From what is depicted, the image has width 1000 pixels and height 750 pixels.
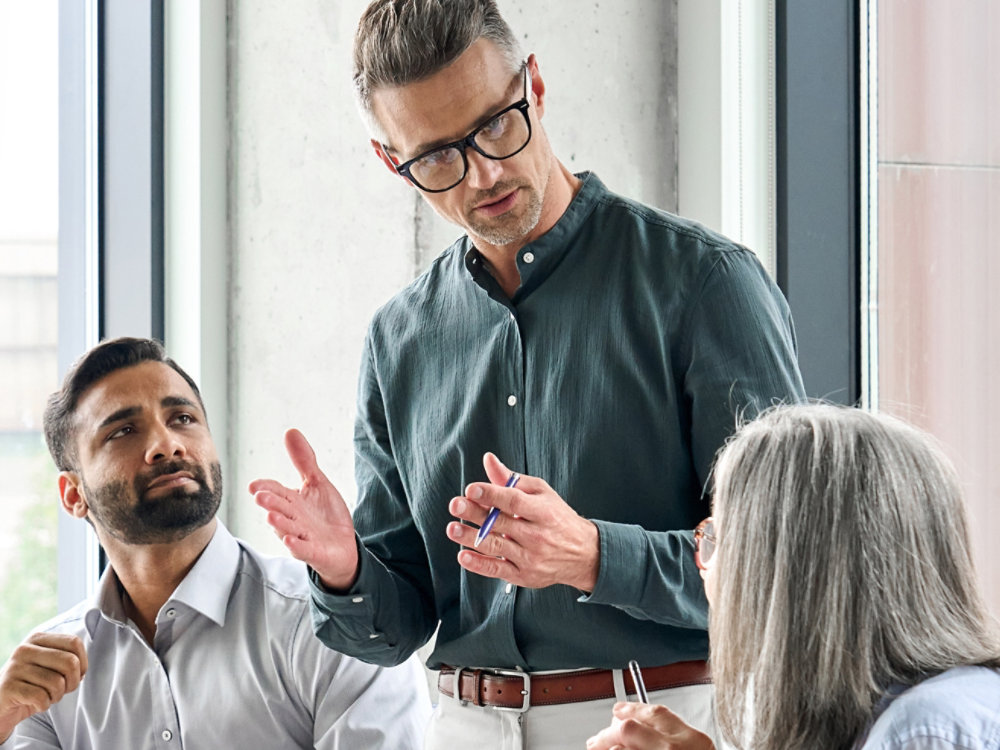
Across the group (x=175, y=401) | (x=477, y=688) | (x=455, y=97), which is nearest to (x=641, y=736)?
(x=477, y=688)

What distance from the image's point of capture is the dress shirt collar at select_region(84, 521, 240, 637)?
2.09 metres

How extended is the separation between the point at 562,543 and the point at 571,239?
19.4 inches

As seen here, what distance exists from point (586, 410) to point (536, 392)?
0.26 feet

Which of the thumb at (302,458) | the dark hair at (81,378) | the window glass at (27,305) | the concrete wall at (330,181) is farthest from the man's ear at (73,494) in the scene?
the thumb at (302,458)

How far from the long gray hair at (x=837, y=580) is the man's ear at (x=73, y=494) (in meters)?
1.48

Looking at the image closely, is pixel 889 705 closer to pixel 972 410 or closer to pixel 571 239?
pixel 571 239

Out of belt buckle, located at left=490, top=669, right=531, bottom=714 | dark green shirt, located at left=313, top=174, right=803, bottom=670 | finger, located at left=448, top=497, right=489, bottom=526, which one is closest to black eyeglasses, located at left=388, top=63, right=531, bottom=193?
dark green shirt, located at left=313, top=174, right=803, bottom=670

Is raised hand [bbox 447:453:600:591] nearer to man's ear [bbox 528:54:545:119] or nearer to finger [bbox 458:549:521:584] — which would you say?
finger [bbox 458:549:521:584]

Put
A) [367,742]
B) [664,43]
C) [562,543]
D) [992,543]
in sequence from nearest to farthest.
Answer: [562,543], [367,742], [992,543], [664,43]

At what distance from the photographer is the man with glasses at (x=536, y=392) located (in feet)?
4.84

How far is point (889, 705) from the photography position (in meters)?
1.07

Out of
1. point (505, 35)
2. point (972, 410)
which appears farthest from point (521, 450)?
point (972, 410)

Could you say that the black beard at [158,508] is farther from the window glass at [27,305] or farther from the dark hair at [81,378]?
the window glass at [27,305]

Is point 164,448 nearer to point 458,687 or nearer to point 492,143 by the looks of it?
point 458,687
